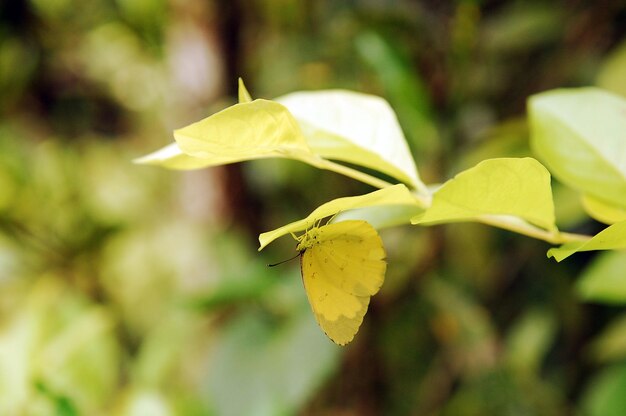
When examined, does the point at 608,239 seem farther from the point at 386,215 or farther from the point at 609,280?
the point at 609,280

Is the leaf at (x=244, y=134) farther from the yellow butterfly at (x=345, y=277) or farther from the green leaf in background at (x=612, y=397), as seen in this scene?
the green leaf in background at (x=612, y=397)

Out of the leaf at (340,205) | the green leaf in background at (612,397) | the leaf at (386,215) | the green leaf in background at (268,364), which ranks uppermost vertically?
the leaf at (340,205)

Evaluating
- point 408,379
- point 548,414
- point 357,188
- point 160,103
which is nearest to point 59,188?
point 160,103

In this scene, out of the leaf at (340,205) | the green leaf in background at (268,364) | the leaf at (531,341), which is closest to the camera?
the leaf at (340,205)

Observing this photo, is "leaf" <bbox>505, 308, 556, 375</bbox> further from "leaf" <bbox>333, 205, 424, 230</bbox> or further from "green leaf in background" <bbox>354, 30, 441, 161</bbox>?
"leaf" <bbox>333, 205, 424, 230</bbox>

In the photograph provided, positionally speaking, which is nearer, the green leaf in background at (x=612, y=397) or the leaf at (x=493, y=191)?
the leaf at (x=493, y=191)

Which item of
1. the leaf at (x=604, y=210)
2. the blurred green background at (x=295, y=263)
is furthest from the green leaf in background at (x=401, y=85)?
the leaf at (x=604, y=210)

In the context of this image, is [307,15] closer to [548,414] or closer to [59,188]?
[59,188]

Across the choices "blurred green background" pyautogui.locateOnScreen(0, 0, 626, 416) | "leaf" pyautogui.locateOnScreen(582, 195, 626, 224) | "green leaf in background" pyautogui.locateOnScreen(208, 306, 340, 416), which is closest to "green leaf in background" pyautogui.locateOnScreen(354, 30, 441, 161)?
"blurred green background" pyautogui.locateOnScreen(0, 0, 626, 416)
